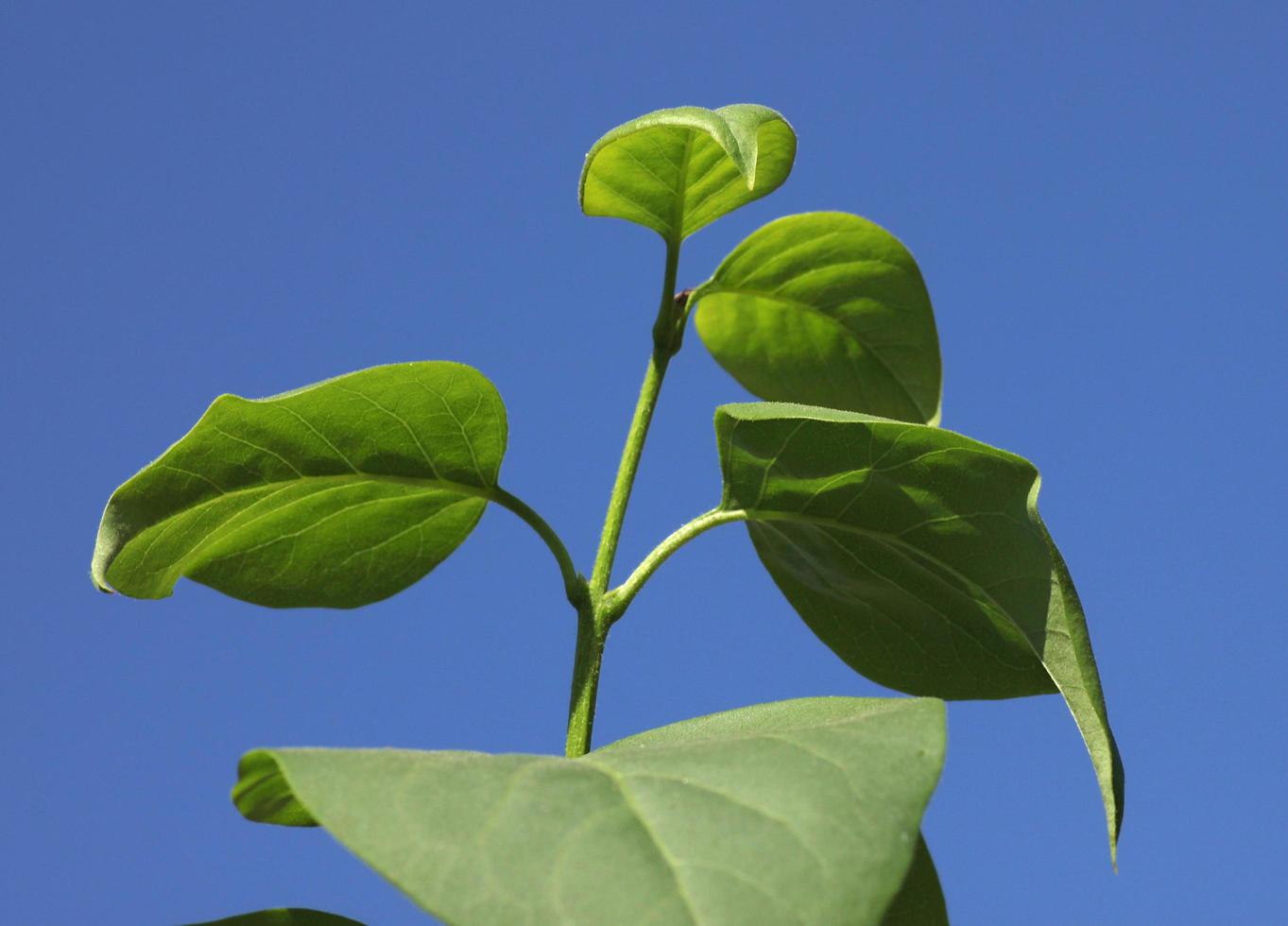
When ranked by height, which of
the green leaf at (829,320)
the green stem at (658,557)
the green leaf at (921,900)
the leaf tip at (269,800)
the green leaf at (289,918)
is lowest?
the green leaf at (289,918)

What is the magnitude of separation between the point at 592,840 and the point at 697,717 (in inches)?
19.0

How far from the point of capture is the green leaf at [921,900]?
115 cm

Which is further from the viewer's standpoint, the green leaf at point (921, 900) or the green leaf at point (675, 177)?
the green leaf at point (675, 177)

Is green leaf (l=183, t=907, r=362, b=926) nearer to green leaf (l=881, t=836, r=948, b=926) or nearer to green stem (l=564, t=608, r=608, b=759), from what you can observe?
green stem (l=564, t=608, r=608, b=759)

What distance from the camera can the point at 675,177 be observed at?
1.52 meters

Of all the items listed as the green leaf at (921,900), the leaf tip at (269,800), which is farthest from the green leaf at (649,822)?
the green leaf at (921,900)

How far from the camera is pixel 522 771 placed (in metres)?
0.84

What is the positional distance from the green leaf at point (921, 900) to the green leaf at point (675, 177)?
0.73m

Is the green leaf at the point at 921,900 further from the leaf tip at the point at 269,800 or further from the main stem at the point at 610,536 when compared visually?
the leaf tip at the point at 269,800

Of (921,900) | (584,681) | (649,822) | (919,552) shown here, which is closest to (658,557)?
(584,681)

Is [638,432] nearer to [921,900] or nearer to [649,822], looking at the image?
[921,900]

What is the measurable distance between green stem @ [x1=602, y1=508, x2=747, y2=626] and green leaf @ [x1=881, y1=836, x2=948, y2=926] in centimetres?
38

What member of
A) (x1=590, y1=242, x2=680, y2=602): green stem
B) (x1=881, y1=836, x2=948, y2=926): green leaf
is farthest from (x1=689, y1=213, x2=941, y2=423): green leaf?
(x1=881, y1=836, x2=948, y2=926): green leaf

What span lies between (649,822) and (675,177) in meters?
0.91
